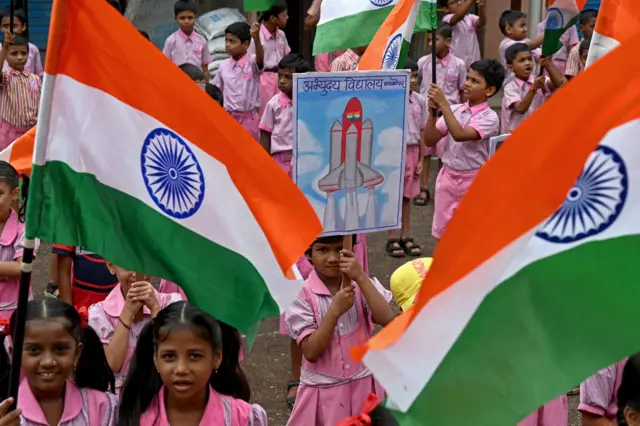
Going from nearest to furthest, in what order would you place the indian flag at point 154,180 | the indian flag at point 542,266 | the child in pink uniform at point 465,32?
the indian flag at point 542,266 → the indian flag at point 154,180 → the child in pink uniform at point 465,32

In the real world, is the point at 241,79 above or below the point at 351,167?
above

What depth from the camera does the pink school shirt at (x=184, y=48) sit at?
37.7 ft

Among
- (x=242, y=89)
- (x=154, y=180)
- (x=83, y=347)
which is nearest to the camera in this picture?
(x=154, y=180)

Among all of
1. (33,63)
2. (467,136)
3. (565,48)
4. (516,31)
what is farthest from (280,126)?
(516,31)

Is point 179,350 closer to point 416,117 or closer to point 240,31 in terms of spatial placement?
point 416,117

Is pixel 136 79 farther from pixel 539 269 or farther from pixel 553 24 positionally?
pixel 553 24

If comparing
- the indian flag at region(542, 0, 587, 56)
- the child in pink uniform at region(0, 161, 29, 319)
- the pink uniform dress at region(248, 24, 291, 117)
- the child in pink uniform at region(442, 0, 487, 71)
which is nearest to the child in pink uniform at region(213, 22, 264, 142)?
the pink uniform dress at region(248, 24, 291, 117)

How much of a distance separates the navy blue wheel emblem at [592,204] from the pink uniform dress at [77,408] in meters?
1.70

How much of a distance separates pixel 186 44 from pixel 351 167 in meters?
7.41

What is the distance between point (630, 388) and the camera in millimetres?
3389

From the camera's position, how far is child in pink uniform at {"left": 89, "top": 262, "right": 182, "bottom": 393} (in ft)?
14.0

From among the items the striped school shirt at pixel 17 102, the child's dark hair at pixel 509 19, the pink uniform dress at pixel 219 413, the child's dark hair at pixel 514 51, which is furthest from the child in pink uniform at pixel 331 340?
the child's dark hair at pixel 509 19

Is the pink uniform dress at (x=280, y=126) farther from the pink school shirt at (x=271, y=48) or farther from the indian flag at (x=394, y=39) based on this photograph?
the indian flag at (x=394, y=39)

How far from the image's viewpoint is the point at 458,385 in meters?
2.74
